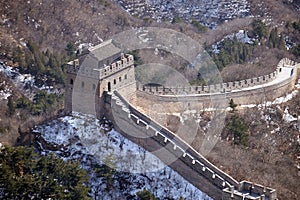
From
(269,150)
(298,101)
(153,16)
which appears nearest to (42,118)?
(269,150)

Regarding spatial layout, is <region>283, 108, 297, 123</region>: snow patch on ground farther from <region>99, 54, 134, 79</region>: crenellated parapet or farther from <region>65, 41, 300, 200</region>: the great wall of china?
<region>99, 54, 134, 79</region>: crenellated parapet

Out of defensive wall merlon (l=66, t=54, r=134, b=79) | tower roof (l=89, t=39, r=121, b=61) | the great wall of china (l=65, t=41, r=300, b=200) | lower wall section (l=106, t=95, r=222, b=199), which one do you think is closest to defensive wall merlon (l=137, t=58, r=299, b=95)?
the great wall of china (l=65, t=41, r=300, b=200)

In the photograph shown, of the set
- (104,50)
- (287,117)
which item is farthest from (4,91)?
(287,117)

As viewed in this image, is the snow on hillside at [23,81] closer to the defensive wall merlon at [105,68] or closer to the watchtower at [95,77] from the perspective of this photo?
the watchtower at [95,77]

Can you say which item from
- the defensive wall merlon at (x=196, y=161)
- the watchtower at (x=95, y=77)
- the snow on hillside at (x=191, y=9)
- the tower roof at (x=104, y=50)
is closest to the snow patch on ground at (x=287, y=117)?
the defensive wall merlon at (x=196, y=161)

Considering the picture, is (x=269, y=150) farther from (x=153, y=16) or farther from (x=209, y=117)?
(x=153, y=16)
